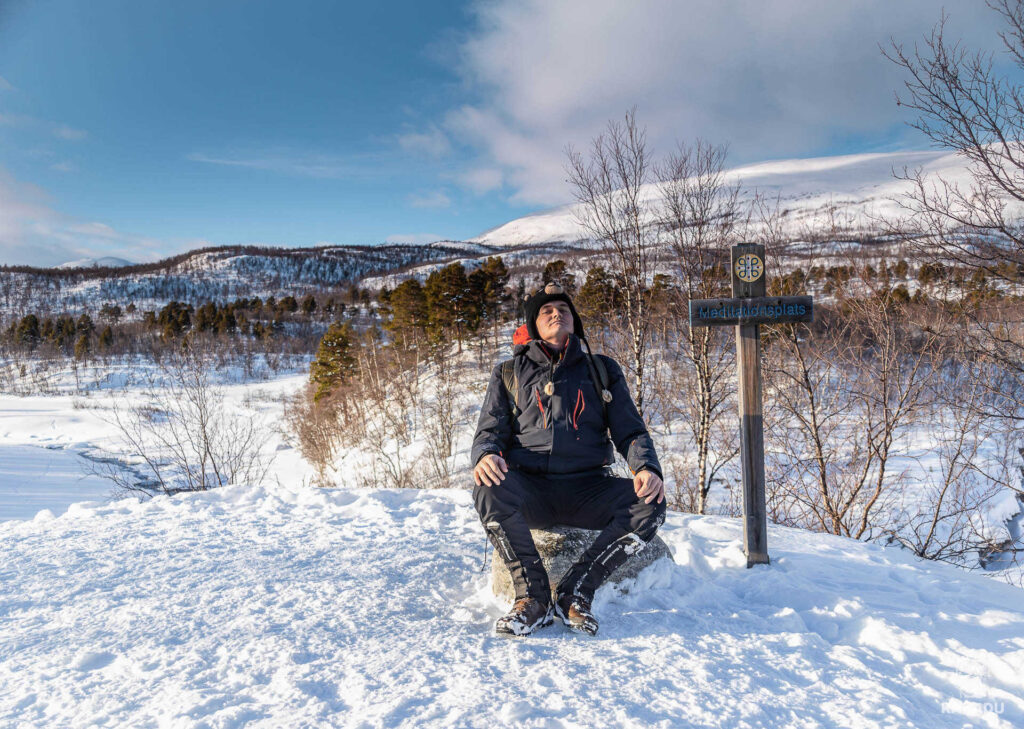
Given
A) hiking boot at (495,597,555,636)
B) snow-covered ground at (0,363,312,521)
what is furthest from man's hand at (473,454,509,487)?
snow-covered ground at (0,363,312,521)

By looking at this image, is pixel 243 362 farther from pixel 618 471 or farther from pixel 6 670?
pixel 6 670

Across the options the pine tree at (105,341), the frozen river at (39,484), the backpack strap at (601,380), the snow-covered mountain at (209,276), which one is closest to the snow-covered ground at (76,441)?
the frozen river at (39,484)

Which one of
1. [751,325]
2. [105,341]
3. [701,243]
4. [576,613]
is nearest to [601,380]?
[751,325]

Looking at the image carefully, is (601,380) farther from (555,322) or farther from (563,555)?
(563,555)

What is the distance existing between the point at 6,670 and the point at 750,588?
3.65 m

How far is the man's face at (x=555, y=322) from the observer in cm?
331

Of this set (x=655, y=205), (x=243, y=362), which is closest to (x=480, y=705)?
(x=655, y=205)

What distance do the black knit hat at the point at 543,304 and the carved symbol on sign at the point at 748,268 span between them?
116cm

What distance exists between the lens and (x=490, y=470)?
279 centimetres

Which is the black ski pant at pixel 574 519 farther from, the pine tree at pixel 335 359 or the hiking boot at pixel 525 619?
the pine tree at pixel 335 359

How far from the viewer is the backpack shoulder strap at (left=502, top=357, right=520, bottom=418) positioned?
3.22 meters

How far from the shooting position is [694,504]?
10820 millimetres

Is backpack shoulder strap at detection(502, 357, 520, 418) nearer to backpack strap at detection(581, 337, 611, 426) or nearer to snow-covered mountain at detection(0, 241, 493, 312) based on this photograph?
backpack strap at detection(581, 337, 611, 426)

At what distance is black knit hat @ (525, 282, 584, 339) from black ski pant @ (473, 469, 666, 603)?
0.99 metres
